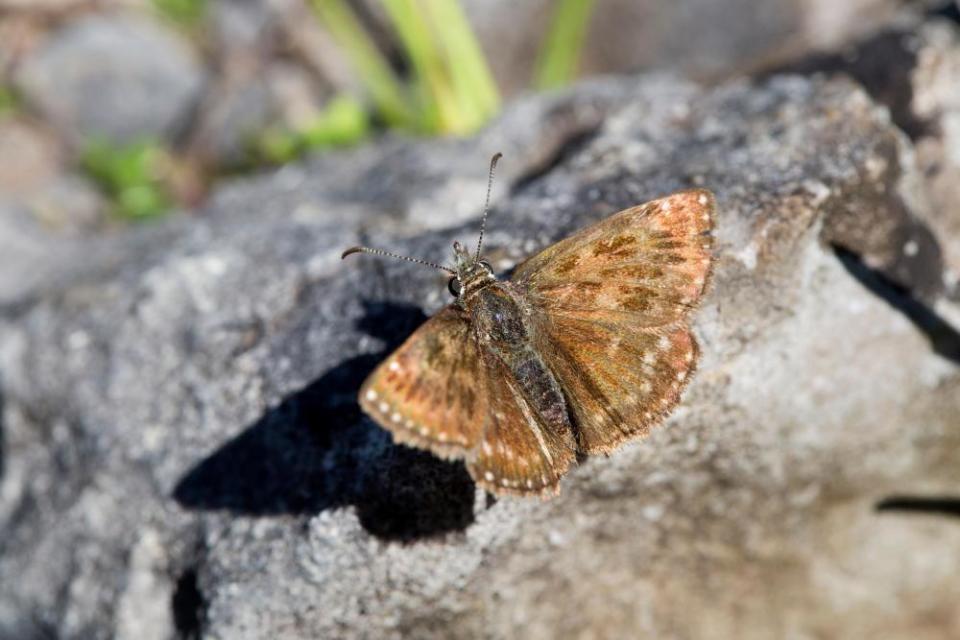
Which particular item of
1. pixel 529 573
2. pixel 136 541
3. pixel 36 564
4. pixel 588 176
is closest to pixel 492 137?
pixel 588 176

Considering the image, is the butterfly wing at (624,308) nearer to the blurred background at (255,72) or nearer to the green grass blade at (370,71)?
the blurred background at (255,72)

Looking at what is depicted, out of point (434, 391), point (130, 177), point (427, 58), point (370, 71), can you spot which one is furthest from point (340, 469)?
point (130, 177)

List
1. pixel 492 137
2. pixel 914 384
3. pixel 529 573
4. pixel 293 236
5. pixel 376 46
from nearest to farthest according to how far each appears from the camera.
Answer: pixel 529 573, pixel 914 384, pixel 293 236, pixel 492 137, pixel 376 46

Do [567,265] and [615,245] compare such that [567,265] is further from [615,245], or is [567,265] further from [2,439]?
[2,439]

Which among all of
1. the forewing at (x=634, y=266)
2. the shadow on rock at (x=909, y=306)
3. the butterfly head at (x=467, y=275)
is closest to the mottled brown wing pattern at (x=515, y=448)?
the butterfly head at (x=467, y=275)

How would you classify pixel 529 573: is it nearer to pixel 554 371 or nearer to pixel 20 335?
pixel 554 371

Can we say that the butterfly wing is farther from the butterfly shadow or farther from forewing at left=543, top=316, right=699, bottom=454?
the butterfly shadow

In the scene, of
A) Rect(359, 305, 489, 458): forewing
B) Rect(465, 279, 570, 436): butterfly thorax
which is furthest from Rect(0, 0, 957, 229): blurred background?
Rect(359, 305, 489, 458): forewing

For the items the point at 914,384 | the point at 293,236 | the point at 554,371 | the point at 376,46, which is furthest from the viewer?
the point at 376,46
